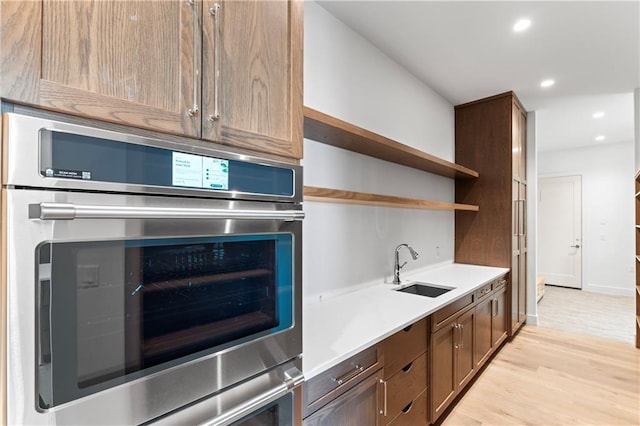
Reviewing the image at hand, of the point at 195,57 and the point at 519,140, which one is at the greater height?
the point at 519,140

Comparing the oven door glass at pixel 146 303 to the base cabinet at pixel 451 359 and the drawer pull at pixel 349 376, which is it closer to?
the drawer pull at pixel 349 376

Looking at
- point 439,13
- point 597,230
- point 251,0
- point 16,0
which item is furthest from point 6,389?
point 597,230

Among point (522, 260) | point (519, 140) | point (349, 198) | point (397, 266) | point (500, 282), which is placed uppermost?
point (519, 140)

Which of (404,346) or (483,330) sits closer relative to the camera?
(404,346)

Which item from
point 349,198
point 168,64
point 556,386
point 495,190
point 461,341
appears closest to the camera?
point 168,64

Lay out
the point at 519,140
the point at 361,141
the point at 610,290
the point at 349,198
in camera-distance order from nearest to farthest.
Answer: the point at 349,198, the point at 361,141, the point at 519,140, the point at 610,290

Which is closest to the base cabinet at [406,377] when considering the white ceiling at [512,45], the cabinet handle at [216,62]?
the cabinet handle at [216,62]

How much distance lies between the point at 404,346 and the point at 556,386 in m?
1.94

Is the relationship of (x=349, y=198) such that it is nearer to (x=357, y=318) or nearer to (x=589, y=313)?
(x=357, y=318)

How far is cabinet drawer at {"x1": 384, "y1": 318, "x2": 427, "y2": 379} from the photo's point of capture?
1610mm

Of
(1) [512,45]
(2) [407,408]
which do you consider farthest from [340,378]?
(1) [512,45]

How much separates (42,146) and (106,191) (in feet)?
0.43

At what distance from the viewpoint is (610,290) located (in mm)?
5797

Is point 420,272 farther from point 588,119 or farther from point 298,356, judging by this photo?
point 588,119
